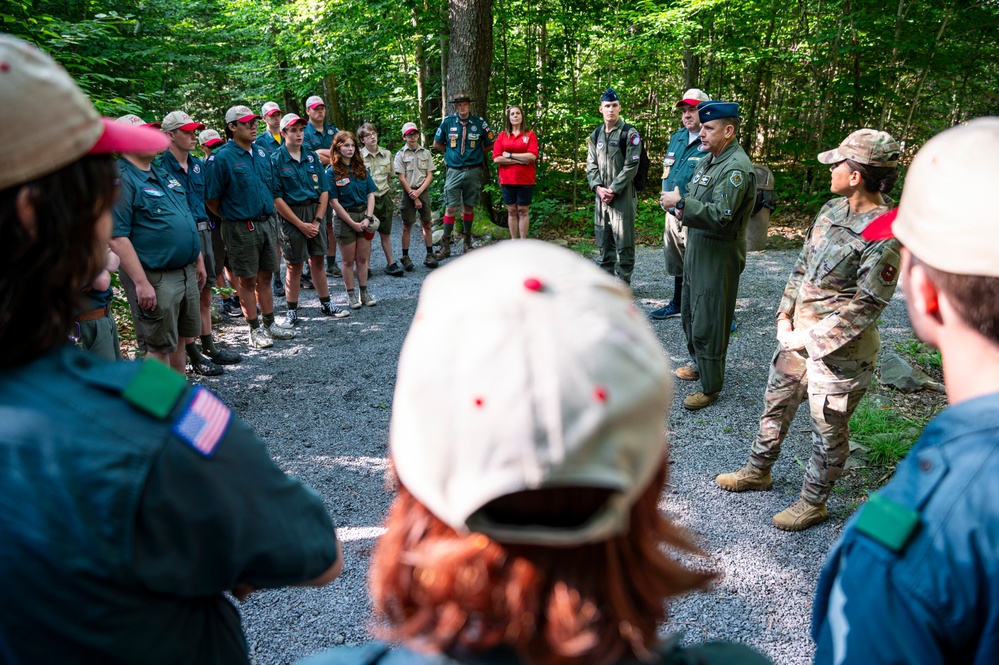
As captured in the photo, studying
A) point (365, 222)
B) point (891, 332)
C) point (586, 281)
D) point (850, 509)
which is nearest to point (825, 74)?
point (891, 332)

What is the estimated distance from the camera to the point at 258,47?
14.3m

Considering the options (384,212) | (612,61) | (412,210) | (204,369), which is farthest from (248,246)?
(612,61)

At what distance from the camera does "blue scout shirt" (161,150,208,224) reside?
541cm

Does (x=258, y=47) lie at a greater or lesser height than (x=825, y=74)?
greater

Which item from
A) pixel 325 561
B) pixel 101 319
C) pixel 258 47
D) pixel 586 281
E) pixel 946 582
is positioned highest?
pixel 258 47

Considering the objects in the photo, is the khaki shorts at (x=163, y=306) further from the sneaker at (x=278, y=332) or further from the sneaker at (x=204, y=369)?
the sneaker at (x=278, y=332)

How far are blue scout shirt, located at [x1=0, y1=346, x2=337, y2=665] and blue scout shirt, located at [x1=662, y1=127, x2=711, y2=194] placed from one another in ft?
17.4

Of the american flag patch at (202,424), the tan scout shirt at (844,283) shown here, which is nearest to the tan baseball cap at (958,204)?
the american flag patch at (202,424)

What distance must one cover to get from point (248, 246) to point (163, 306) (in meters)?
1.50

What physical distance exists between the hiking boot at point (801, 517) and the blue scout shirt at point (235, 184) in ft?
16.4

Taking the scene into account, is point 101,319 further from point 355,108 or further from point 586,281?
point 355,108

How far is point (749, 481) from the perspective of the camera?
3.60 m

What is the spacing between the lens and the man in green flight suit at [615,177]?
22.1 feet

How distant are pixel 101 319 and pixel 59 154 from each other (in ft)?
10.0
